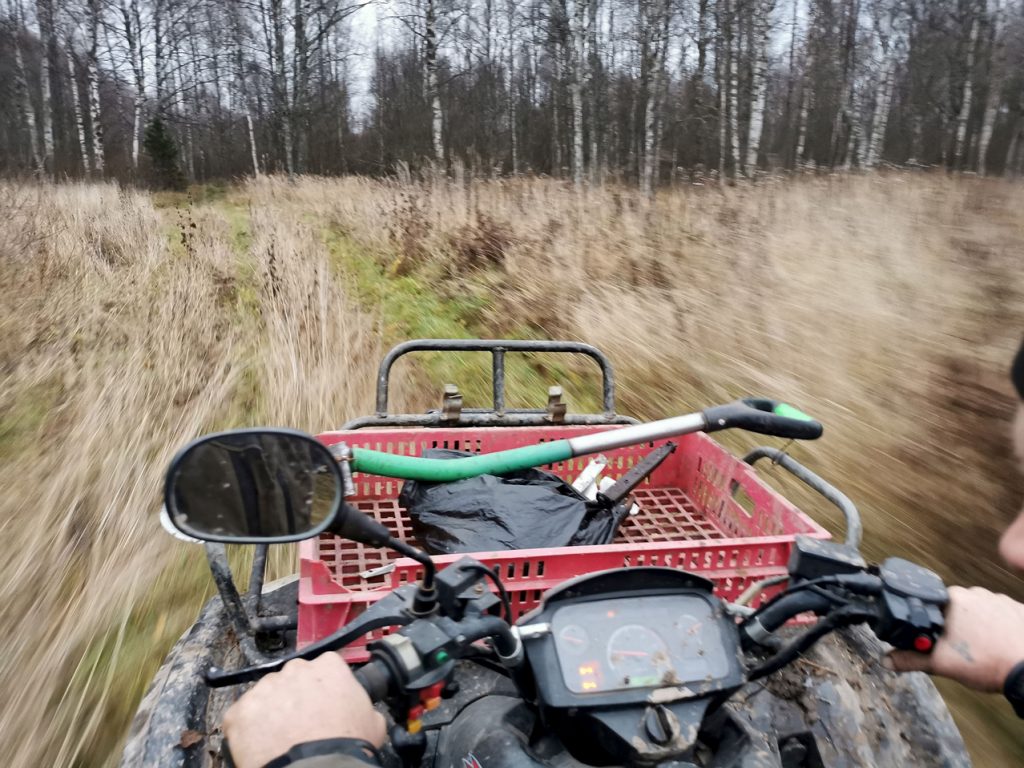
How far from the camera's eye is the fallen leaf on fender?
1384mm

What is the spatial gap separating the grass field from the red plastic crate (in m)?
1.07

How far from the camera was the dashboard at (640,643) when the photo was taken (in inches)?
47.5

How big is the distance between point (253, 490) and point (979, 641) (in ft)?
4.14

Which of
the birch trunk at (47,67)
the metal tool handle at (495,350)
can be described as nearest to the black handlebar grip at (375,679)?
the metal tool handle at (495,350)

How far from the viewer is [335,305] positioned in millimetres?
6004

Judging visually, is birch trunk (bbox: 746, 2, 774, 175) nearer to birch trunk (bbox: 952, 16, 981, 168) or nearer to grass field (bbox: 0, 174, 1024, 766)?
grass field (bbox: 0, 174, 1024, 766)

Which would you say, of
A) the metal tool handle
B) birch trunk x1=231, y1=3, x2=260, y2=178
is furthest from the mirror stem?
birch trunk x1=231, y1=3, x2=260, y2=178

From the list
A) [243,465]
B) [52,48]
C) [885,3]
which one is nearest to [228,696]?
[243,465]

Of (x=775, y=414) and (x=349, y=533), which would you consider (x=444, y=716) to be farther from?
(x=775, y=414)

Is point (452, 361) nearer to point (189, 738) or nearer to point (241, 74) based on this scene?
point (189, 738)

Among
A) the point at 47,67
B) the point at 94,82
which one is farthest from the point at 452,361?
the point at 47,67

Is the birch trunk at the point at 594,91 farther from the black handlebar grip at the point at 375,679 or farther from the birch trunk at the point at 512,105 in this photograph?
the black handlebar grip at the point at 375,679

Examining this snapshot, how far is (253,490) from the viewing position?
125 centimetres

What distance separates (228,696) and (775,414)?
150 centimetres
